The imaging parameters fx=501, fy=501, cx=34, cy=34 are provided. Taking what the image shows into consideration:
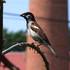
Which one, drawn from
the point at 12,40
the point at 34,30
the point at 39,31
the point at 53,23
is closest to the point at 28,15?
the point at 39,31

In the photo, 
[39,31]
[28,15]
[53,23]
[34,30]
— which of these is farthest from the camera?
[53,23]

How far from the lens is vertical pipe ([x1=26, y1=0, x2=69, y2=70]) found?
609 inches

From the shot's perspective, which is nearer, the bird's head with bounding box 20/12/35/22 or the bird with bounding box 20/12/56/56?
the bird's head with bounding box 20/12/35/22

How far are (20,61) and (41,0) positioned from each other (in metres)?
17.0

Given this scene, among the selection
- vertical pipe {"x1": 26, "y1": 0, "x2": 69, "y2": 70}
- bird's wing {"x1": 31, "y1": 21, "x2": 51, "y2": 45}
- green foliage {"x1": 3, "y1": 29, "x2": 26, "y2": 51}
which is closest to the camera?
green foliage {"x1": 3, "y1": 29, "x2": 26, "y2": 51}

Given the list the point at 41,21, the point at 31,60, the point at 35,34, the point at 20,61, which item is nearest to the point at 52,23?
the point at 41,21

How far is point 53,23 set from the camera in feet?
52.2

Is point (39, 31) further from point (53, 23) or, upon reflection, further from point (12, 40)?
point (53, 23)

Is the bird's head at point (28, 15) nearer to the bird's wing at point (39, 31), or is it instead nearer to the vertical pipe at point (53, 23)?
the bird's wing at point (39, 31)

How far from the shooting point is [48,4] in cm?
1562

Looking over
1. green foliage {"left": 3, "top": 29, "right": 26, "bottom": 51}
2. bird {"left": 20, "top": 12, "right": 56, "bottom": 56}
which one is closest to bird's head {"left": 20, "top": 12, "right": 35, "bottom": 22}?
bird {"left": 20, "top": 12, "right": 56, "bottom": 56}

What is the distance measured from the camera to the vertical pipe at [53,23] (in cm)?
1546

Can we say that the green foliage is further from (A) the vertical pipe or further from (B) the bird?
(A) the vertical pipe

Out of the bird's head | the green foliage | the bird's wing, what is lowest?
the green foliage
